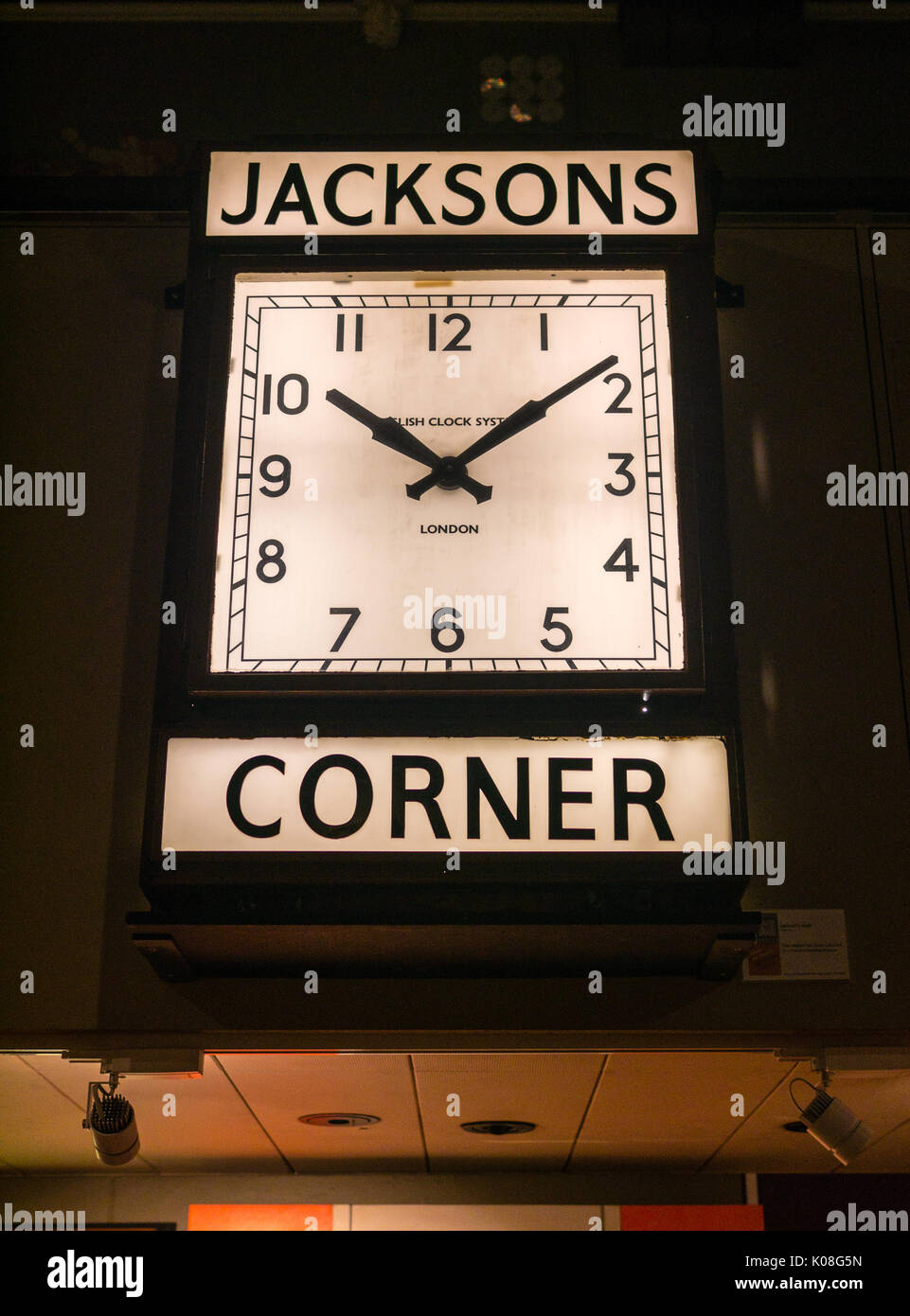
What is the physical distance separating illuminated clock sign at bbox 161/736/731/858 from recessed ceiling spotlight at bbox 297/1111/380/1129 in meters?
1.61

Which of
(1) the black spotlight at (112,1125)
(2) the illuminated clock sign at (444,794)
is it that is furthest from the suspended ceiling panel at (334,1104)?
(2) the illuminated clock sign at (444,794)

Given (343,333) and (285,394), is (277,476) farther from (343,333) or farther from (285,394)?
(343,333)

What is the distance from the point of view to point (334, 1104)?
126 inches

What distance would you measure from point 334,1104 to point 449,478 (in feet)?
5.72

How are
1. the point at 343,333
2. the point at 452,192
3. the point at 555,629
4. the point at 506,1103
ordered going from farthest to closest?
the point at 506,1103, the point at 452,192, the point at 343,333, the point at 555,629

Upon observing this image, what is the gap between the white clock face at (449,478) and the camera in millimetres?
2232

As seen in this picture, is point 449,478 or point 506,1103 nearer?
point 449,478

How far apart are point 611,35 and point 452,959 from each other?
2.64m

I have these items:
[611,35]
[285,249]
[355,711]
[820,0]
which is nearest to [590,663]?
[355,711]

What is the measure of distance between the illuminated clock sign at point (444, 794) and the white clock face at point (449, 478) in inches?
6.9

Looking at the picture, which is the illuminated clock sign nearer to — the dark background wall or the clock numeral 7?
the clock numeral 7

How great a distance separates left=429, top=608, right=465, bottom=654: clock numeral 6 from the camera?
222 cm

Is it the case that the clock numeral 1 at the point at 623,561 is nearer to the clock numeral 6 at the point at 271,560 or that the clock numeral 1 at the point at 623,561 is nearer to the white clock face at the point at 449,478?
the white clock face at the point at 449,478

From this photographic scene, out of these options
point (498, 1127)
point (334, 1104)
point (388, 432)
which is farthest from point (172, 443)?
point (498, 1127)
